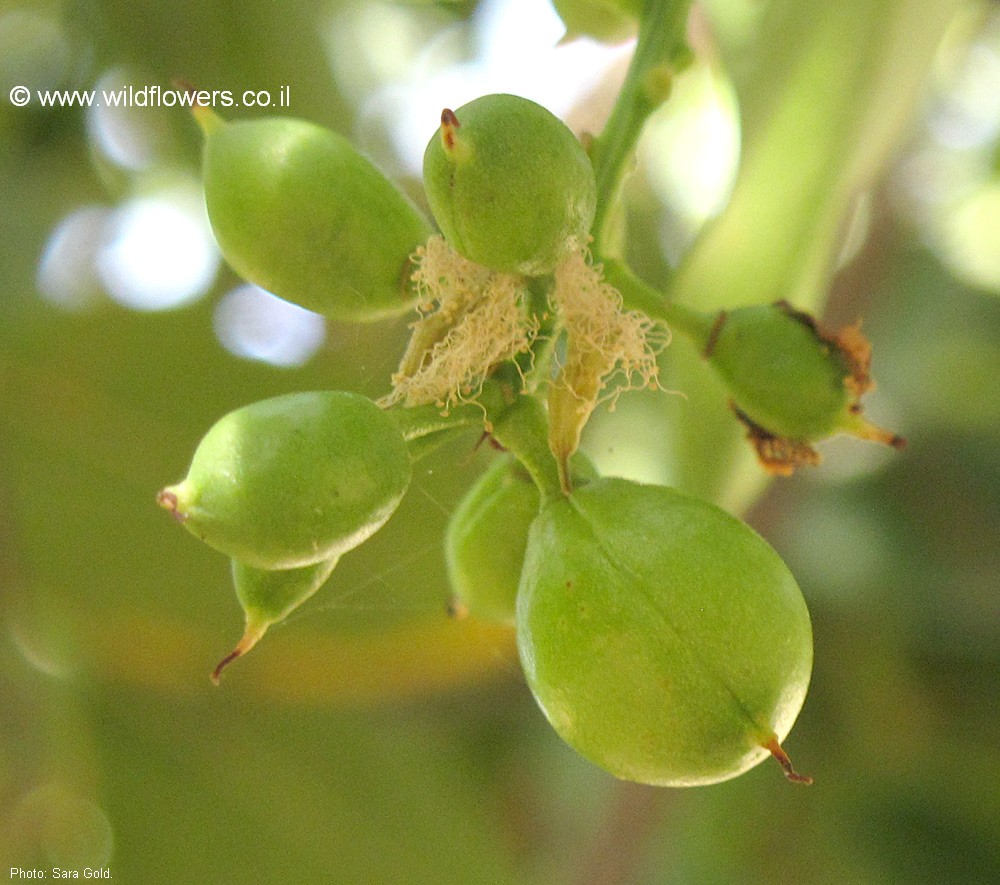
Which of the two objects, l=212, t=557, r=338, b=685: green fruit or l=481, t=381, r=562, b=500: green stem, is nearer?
l=212, t=557, r=338, b=685: green fruit

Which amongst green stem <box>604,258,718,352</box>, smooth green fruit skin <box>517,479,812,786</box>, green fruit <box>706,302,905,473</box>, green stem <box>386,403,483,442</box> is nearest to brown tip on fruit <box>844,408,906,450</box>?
green fruit <box>706,302,905,473</box>

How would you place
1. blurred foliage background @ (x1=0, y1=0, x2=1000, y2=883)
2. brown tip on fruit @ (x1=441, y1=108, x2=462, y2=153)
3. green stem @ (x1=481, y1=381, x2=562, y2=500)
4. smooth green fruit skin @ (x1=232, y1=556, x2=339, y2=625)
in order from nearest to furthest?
1. brown tip on fruit @ (x1=441, y1=108, x2=462, y2=153)
2. smooth green fruit skin @ (x1=232, y1=556, x2=339, y2=625)
3. green stem @ (x1=481, y1=381, x2=562, y2=500)
4. blurred foliage background @ (x1=0, y1=0, x2=1000, y2=883)

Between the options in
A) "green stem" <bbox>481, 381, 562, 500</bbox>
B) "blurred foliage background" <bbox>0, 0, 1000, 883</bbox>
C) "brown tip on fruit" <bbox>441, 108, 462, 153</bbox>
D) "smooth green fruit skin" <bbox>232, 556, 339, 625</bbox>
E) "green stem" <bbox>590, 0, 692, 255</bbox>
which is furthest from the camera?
"blurred foliage background" <bbox>0, 0, 1000, 883</bbox>

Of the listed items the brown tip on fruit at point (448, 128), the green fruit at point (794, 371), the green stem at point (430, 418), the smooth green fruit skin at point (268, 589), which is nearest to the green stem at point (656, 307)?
the green fruit at point (794, 371)

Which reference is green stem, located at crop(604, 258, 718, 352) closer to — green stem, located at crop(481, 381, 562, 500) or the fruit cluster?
the fruit cluster

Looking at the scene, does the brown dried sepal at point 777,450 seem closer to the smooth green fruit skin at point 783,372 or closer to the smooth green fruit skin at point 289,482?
the smooth green fruit skin at point 783,372

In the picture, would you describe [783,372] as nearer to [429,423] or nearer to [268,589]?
[429,423]
